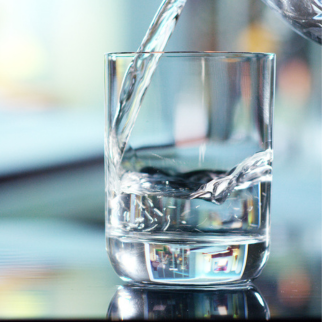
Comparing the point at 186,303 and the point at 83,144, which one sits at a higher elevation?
the point at 186,303

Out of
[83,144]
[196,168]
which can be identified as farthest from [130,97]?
[83,144]

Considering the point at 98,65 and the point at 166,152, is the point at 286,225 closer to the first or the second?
the point at 166,152

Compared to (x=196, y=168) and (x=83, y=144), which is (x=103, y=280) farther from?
(x=83, y=144)

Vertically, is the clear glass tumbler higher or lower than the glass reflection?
higher

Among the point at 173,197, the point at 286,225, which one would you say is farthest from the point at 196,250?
the point at 286,225

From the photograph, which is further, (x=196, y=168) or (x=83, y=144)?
(x=83, y=144)

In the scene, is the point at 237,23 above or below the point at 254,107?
above
